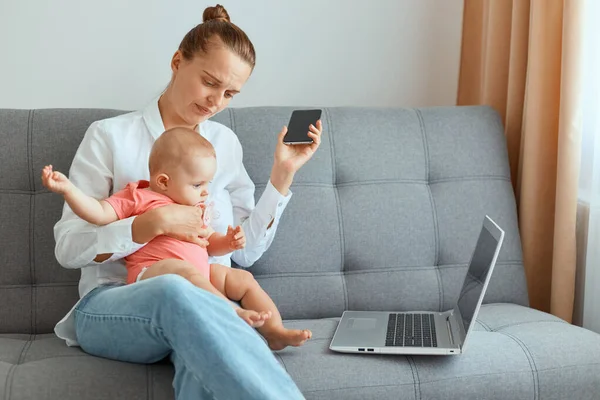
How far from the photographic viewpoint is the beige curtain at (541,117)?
224cm

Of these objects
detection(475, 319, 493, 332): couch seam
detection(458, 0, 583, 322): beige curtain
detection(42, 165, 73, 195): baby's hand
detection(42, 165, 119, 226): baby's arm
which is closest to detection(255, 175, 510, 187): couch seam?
detection(458, 0, 583, 322): beige curtain

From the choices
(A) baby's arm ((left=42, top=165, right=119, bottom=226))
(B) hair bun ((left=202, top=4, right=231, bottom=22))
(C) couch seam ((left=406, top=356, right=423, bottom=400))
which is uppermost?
(B) hair bun ((left=202, top=4, right=231, bottom=22))

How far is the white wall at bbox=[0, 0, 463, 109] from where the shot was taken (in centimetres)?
250

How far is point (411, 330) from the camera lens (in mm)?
1918

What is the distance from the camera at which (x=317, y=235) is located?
2193mm

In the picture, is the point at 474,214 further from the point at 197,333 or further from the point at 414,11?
the point at 197,333

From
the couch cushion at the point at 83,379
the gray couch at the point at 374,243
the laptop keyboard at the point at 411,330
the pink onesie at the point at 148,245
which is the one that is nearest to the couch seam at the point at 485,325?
the gray couch at the point at 374,243

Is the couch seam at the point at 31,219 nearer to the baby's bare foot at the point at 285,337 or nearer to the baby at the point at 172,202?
the baby at the point at 172,202

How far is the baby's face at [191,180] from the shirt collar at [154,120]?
0.67 ft

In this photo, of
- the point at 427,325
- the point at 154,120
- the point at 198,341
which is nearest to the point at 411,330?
the point at 427,325

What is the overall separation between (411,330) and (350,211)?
0.43 meters

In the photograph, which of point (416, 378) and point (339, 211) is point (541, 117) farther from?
point (416, 378)

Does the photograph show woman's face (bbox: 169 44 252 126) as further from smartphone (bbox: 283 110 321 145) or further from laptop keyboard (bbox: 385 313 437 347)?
laptop keyboard (bbox: 385 313 437 347)

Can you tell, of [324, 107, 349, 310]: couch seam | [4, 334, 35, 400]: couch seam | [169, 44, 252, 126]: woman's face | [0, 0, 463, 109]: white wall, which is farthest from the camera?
[0, 0, 463, 109]: white wall
